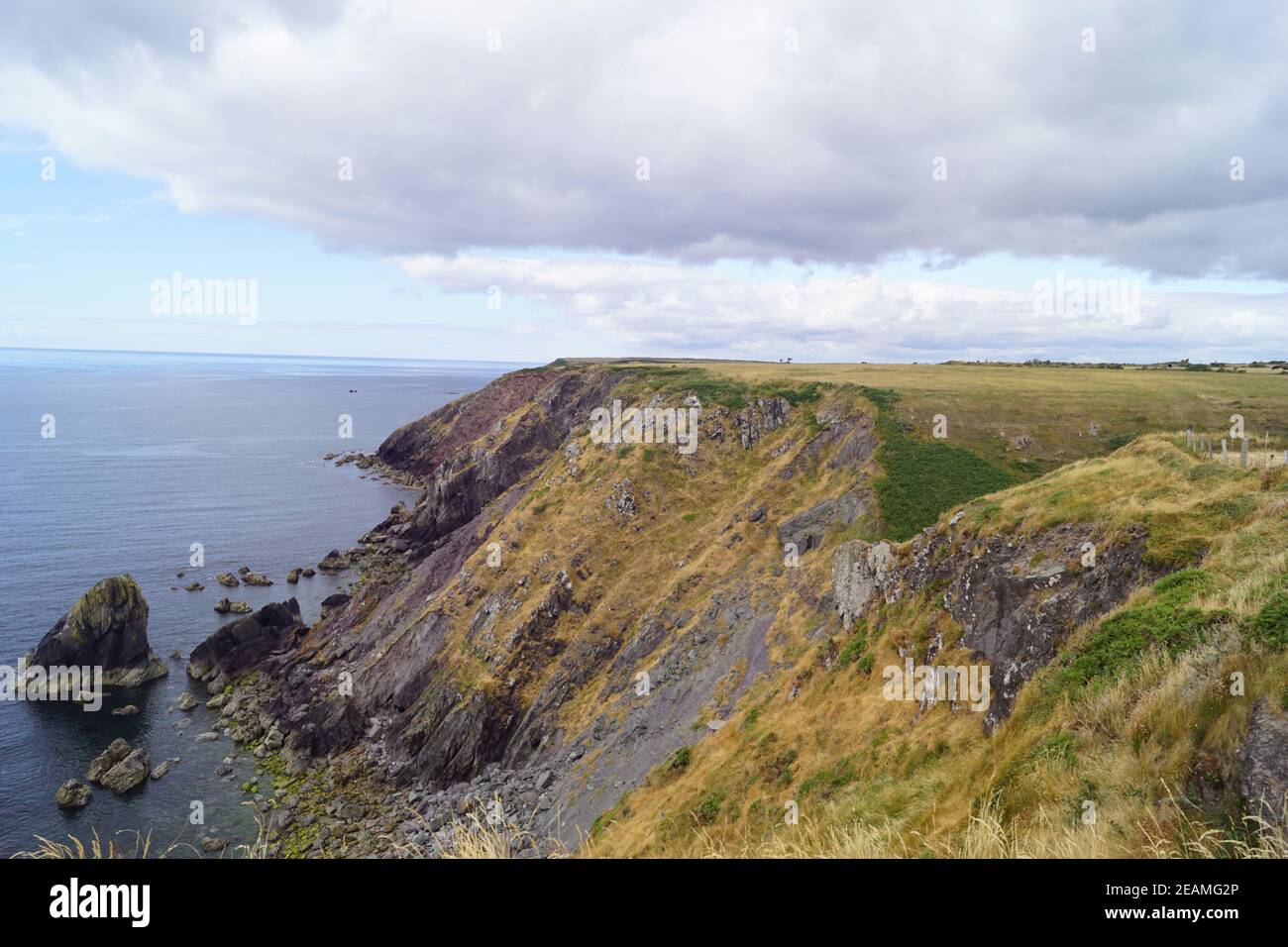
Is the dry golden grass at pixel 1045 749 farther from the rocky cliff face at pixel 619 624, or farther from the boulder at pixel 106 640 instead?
the boulder at pixel 106 640

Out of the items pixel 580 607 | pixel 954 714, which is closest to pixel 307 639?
pixel 580 607

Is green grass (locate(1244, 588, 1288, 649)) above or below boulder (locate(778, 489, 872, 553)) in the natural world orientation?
above

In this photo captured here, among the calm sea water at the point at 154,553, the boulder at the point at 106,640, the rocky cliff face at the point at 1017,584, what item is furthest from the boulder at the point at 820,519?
the boulder at the point at 106,640

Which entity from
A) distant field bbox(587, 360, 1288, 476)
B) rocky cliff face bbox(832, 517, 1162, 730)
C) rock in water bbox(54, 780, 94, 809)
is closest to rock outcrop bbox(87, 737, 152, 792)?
rock in water bbox(54, 780, 94, 809)

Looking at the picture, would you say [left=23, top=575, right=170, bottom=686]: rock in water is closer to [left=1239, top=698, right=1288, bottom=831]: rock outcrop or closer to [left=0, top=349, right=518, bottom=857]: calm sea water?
[left=0, top=349, right=518, bottom=857]: calm sea water

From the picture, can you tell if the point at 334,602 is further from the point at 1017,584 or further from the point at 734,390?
the point at 1017,584

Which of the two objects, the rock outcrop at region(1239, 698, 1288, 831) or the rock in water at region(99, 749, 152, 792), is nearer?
the rock outcrop at region(1239, 698, 1288, 831)
